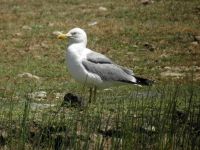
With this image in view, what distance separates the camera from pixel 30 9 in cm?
2356

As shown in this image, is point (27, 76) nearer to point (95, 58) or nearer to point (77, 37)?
point (77, 37)

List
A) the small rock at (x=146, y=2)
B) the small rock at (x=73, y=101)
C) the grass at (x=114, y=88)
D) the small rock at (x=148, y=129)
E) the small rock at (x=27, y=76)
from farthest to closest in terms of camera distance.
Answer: the small rock at (x=146, y=2)
the small rock at (x=27, y=76)
the small rock at (x=73, y=101)
the small rock at (x=148, y=129)
the grass at (x=114, y=88)

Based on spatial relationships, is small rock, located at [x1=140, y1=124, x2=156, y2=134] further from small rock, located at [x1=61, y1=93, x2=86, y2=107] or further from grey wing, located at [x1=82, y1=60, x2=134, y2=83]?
grey wing, located at [x1=82, y1=60, x2=134, y2=83]

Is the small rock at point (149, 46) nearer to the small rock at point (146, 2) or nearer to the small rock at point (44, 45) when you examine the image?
the small rock at point (44, 45)

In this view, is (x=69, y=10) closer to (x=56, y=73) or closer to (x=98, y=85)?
(x=56, y=73)

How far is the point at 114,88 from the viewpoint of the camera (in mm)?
13992

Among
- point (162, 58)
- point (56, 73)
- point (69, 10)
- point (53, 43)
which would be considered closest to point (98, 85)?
point (56, 73)

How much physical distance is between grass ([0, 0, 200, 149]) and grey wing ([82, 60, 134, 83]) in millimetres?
361

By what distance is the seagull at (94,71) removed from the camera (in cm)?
1189

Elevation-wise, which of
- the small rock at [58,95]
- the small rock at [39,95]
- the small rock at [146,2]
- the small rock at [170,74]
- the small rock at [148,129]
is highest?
the small rock at [146,2]

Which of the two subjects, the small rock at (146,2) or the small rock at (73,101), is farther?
the small rock at (146,2)

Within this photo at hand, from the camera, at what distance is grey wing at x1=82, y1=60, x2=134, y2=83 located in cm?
1198

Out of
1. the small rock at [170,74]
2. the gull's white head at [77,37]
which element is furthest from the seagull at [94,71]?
the small rock at [170,74]

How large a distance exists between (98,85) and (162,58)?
5.58m
